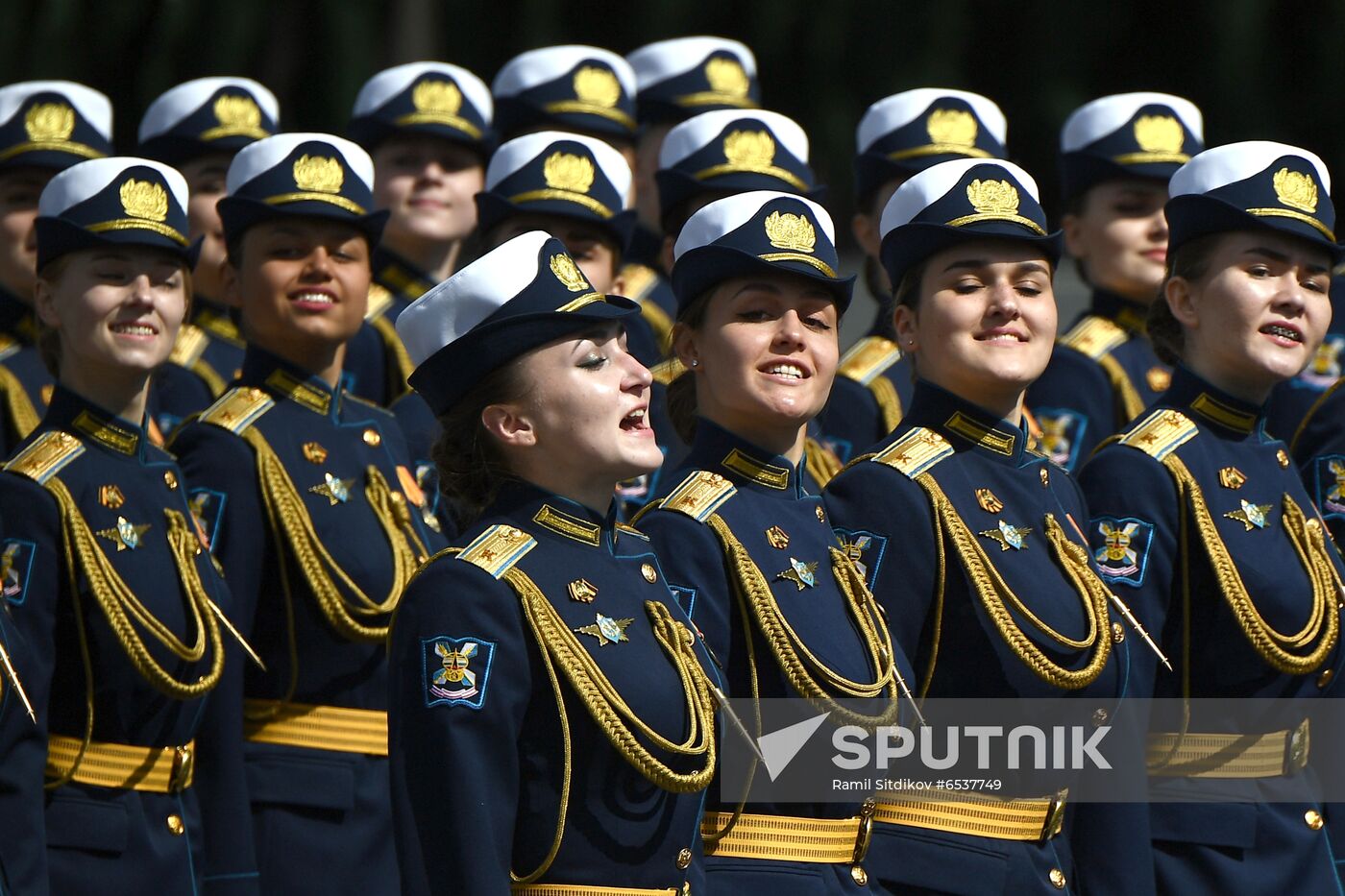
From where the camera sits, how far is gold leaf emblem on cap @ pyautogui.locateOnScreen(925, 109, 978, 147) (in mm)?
7414

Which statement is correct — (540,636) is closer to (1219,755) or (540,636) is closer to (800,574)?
(800,574)

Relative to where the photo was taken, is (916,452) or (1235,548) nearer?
(916,452)

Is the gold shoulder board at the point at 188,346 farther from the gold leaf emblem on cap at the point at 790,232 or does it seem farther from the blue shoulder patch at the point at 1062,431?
the gold leaf emblem on cap at the point at 790,232

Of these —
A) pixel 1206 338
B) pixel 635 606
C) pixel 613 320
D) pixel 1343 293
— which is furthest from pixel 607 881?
pixel 1343 293

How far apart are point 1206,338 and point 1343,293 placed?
73.4 inches

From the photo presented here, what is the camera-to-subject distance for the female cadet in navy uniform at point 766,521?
189 inches

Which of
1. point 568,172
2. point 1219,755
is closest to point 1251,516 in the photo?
point 1219,755

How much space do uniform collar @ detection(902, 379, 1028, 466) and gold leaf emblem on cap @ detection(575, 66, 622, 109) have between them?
3.11 metres

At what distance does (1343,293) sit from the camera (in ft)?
24.4

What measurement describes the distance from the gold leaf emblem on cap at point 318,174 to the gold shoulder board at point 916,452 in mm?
1708

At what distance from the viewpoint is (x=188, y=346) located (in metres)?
7.27

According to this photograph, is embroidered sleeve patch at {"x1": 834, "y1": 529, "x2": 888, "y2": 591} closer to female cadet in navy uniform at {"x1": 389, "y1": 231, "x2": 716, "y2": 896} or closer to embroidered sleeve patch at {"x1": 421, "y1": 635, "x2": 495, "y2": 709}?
female cadet in navy uniform at {"x1": 389, "y1": 231, "x2": 716, "y2": 896}

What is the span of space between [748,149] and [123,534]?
2472 millimetres

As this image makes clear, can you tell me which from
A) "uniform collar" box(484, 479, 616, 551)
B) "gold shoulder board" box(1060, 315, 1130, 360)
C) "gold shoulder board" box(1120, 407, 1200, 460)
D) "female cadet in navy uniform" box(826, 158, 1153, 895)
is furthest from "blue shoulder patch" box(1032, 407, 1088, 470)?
"uniform collar" box(484, 479, 616, 551)
